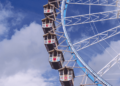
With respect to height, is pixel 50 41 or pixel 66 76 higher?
pixel 50 41

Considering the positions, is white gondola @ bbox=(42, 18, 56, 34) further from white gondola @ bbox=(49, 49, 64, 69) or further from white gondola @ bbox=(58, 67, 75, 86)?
white gondola @ bbox=(58, 67, 75, 86)

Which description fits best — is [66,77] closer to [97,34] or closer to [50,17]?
[97,34]

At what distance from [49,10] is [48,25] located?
2.47 meters

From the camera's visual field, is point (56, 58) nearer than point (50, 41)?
Yes

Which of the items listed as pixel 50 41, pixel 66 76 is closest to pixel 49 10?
pixel 50 41

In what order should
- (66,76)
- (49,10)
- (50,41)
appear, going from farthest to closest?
(49,10), (50,41), (66,76)

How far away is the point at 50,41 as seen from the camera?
782 inches

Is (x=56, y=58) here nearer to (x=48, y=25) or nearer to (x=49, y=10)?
(x=48, y=25)

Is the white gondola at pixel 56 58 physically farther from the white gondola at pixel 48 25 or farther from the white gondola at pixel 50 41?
the white gondola at pixel 48 25

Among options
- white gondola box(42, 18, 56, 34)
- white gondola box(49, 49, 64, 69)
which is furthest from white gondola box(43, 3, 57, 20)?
white gondola box(49, 49, 64, 69)

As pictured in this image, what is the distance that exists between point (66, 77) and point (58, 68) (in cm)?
156

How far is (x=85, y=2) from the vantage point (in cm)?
2077

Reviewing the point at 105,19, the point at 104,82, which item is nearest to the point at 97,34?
the point at 105,19

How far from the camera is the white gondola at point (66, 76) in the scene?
56.5ft
